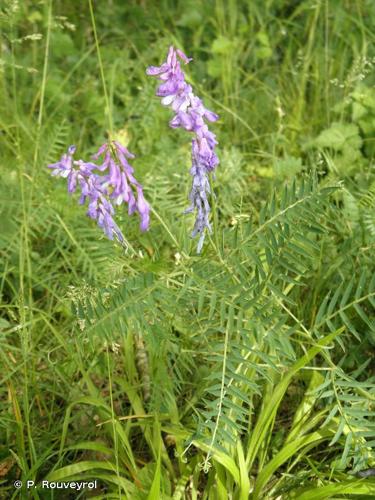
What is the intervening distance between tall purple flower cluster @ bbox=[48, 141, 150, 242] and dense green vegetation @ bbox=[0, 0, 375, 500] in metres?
0.09

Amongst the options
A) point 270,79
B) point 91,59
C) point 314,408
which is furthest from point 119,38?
point 314,408

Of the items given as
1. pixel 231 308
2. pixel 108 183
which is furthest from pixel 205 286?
pixel 108 183

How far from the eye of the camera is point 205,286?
1640 mm

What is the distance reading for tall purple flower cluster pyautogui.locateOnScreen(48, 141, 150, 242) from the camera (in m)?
1.59

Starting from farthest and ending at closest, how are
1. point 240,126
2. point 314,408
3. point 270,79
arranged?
point 270,79 < point 240,126 < point 314,408

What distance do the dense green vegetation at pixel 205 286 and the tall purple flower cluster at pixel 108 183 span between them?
0.09 metres

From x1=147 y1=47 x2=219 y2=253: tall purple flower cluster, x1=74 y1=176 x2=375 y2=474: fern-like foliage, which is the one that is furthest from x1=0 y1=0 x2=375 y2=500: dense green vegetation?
x1=147 y1=47 x2=219 y2=253: tall purple flower cluster

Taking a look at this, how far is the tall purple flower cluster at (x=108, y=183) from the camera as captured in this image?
1589 millimetres

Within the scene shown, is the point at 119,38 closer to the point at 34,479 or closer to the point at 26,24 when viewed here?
the point at 26,24

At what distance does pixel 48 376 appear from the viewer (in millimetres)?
2117

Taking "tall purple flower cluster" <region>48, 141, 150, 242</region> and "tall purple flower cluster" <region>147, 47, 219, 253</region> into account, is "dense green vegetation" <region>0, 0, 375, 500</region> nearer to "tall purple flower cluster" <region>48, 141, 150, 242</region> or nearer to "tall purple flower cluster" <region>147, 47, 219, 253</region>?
"tall purple flower cluster" <region>48, 141, 150, 242</region>

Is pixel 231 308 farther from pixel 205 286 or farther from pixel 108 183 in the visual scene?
pixel 108 183

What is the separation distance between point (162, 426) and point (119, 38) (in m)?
2.42

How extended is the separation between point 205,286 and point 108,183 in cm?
33
